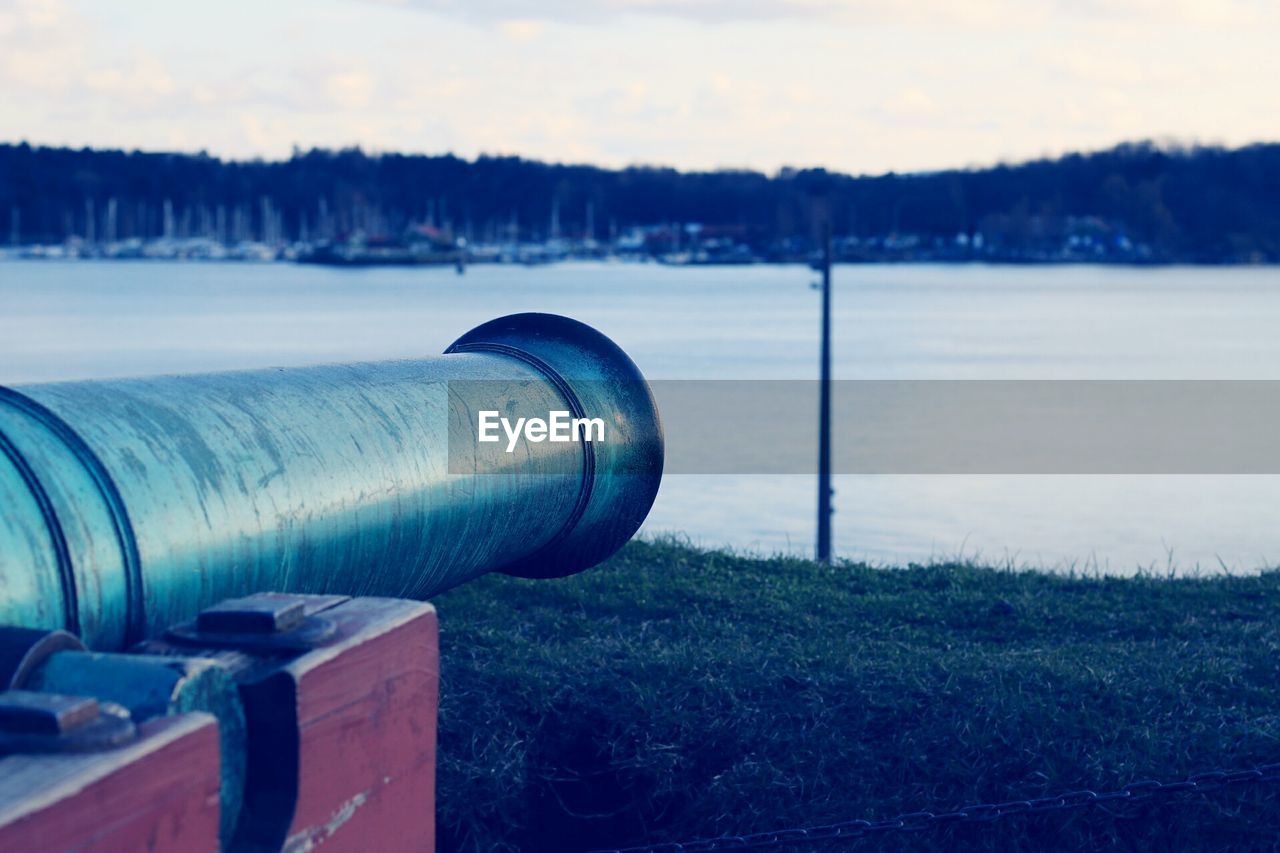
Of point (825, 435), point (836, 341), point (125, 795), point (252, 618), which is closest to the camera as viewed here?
point (125, 795)

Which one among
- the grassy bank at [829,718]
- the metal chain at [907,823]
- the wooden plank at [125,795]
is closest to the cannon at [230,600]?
the wooden plank at [125,795]

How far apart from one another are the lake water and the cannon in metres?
0.57

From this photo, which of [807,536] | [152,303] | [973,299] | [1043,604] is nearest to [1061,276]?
[973,299]

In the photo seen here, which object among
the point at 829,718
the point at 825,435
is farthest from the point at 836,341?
the point at 829,718

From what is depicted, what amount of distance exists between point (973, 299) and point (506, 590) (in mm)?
100300

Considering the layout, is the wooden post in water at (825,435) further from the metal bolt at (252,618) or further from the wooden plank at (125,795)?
the wooden plank at (125,795)

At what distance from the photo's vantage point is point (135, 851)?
1.59 m

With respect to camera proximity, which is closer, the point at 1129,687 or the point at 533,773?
the point at 533,773

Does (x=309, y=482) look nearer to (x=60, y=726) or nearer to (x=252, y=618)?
(x=252, y=618)

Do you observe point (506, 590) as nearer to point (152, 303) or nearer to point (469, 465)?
point (469, 465)

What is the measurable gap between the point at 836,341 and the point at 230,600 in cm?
5826

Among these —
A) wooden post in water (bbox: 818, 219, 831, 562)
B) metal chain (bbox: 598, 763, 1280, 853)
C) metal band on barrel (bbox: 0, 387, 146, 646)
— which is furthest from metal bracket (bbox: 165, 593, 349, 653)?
wooden post in water (bbox: 818, 219, 831, 562)

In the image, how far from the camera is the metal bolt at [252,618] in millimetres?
1969

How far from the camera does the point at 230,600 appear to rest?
2.09 meters
